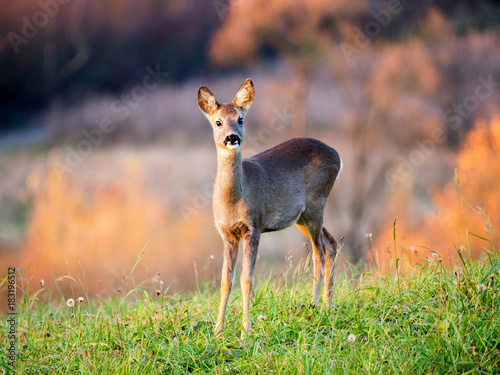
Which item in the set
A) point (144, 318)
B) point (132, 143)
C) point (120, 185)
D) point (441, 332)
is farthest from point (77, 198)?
point (441, 332)

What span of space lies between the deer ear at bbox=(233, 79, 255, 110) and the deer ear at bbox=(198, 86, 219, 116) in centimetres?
20

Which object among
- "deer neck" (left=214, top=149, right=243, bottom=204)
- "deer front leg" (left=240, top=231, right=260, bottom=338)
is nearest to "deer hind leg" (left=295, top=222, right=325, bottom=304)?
"deer front leg" (left=240, top=231, right=260, bottom=338)

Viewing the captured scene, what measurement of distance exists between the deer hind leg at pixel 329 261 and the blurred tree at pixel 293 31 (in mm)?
12823

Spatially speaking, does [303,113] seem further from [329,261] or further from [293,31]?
[329,261]

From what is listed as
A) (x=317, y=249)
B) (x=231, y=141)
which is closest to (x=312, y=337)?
(x=317, y=249)

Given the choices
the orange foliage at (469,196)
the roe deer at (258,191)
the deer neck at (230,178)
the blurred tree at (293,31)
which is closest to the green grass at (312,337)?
the roe deer at (258,191)

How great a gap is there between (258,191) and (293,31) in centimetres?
1506

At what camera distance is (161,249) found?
1691 centimetres

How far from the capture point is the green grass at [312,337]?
14.7 feet

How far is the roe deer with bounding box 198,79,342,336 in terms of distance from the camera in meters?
5.46

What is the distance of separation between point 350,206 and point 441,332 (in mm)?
15038

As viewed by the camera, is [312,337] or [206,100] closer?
[312,337]

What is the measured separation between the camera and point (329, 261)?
6367 mm

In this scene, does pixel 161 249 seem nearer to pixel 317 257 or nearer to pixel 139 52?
pixel 139 52
